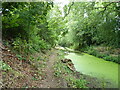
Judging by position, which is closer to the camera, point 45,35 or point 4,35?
point 4,35

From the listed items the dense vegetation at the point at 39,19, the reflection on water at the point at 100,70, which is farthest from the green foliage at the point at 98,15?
the reflection on water at the point at 100,70

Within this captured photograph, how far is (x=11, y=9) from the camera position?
3.87 metres

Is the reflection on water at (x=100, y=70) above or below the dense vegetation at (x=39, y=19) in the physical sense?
below

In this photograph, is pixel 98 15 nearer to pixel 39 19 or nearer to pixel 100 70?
pixel 100 70

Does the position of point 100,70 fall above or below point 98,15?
below

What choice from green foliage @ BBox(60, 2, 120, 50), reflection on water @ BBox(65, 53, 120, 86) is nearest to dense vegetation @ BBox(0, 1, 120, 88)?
green foliage @ BBox(60, 2, 120, 50)

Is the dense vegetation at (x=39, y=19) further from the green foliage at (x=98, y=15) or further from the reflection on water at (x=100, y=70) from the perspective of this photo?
the reflection on water at (x=100, y=70)

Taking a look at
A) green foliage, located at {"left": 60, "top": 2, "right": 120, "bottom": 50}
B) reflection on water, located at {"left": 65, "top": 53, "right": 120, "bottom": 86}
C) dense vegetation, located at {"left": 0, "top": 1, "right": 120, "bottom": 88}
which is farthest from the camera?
green foliage, located at {"left": 60, "top": 2, "right": 120, "bottom": 50}

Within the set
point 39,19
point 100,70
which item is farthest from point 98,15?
point 39,19

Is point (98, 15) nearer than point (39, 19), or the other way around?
point (39, 19)

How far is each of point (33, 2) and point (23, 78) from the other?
3.17m

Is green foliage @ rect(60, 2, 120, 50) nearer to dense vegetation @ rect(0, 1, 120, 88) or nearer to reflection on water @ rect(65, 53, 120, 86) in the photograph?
dense vegetation @ rect(0, 1, 120, 88)

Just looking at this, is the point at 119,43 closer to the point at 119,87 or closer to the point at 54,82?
the point at 119,87

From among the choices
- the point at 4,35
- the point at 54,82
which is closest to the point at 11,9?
the point at 4,35
